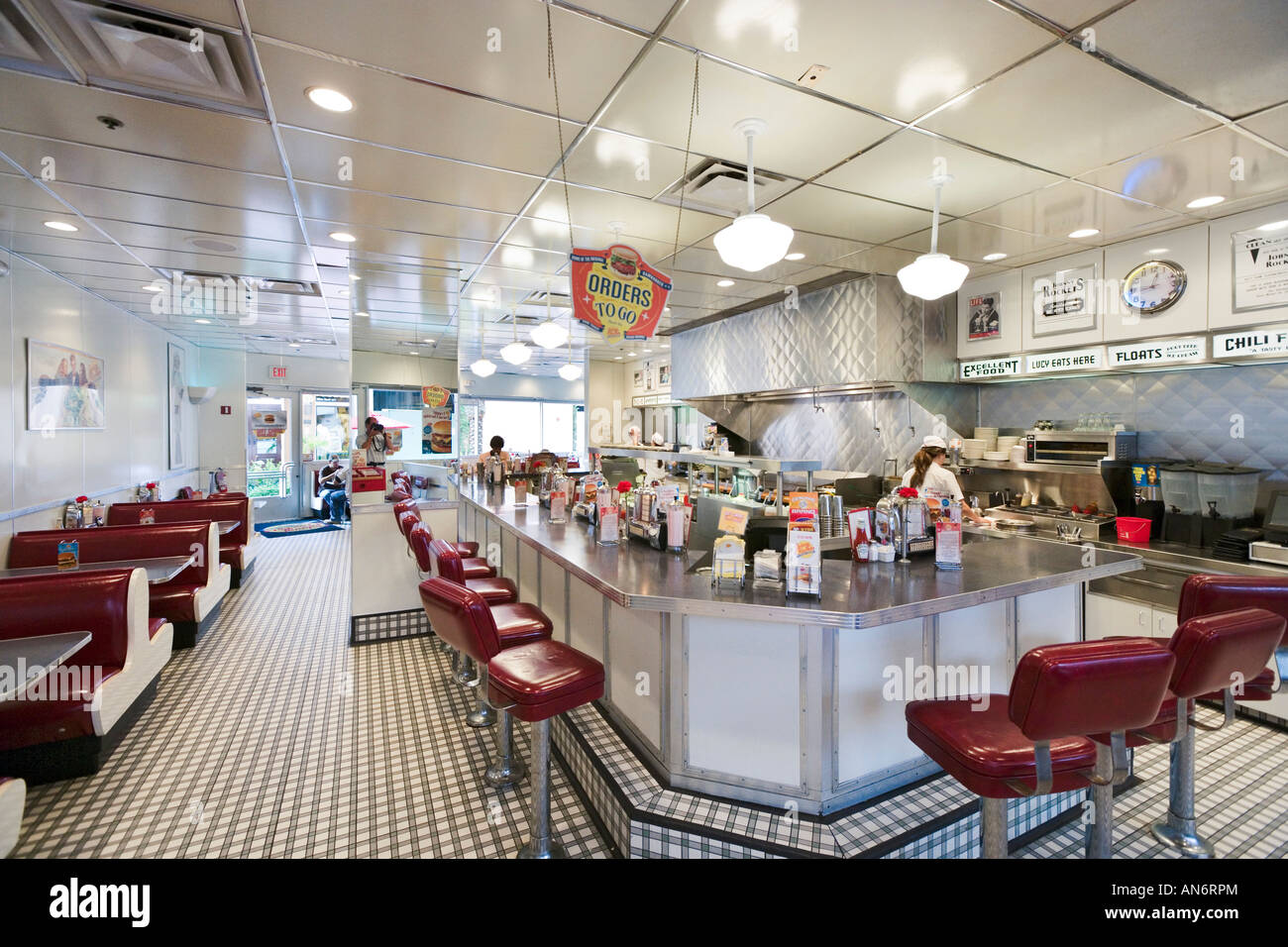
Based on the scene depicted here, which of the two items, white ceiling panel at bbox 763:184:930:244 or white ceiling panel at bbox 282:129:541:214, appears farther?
white ceiling panel at bbox 763:184:930:244

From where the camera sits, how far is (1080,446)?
14.9ft

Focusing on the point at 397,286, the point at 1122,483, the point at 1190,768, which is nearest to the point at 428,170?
→ the point at 397,286

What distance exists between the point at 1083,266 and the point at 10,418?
8803 mm

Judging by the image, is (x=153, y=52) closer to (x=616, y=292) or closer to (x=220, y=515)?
(x=616, y=292)

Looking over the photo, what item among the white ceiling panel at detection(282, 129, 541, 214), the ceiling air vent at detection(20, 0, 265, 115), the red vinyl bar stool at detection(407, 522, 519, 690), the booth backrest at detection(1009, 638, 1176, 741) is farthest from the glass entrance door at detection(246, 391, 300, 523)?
the booth backrest at detection(1009, 638, 1176, 741)

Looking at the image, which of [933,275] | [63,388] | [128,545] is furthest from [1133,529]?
[63,388]

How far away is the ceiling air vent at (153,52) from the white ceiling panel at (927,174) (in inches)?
114

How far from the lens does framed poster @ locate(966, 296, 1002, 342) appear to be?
5234mm

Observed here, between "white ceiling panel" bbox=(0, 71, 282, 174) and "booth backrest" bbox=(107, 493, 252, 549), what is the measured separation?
14.8 feet

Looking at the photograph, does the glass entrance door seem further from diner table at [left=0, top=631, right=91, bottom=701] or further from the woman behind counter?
the woman behind counter

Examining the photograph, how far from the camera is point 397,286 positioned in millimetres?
5828

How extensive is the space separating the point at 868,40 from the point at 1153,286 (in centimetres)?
354

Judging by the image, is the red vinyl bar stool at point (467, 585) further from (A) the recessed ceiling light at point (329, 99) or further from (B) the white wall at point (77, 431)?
(B) the white wall at point (77, 431)
